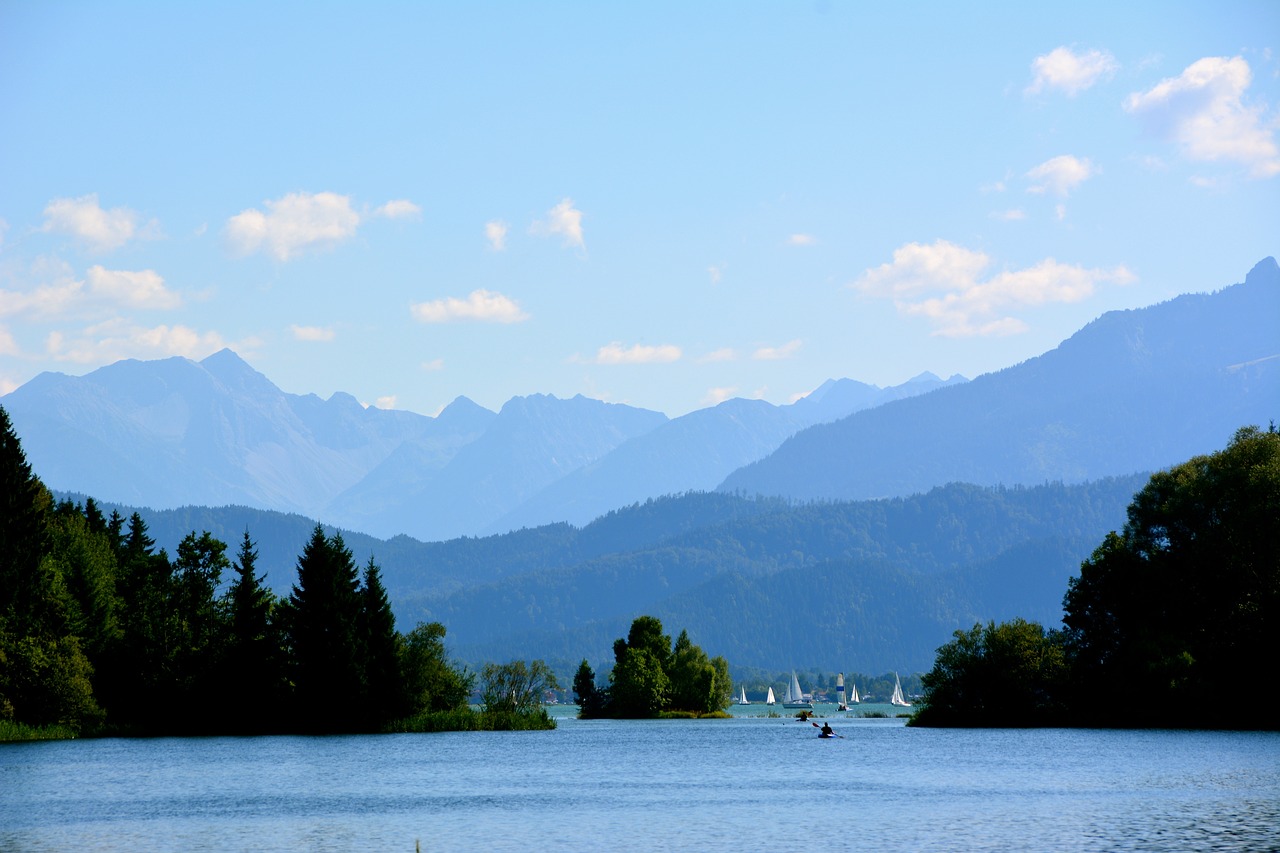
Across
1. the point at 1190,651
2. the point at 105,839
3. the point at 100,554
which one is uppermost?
the point at 100,554

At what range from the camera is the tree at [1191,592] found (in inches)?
4065

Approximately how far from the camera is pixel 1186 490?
109062mm

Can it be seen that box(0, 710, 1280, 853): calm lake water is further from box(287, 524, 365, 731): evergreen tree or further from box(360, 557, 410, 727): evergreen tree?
box(360, 557, 410, 727): evergreen tree

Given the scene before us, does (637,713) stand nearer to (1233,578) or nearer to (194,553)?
(194,553)

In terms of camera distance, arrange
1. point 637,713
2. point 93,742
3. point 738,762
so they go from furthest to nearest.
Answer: point 637,713
point 93,742
point 738,762

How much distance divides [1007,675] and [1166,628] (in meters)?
14.2

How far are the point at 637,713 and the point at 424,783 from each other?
319 feet

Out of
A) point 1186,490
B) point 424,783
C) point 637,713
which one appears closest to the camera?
point 424,783

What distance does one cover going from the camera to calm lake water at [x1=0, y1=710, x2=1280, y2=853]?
5053cm

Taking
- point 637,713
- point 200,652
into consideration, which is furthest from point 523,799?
point 637,713

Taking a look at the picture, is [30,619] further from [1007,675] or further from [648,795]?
[1007,675]

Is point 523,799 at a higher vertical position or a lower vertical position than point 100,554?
lower

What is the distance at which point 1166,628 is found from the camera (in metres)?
110

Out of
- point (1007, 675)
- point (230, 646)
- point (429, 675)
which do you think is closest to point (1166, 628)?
point (1007, 675)
